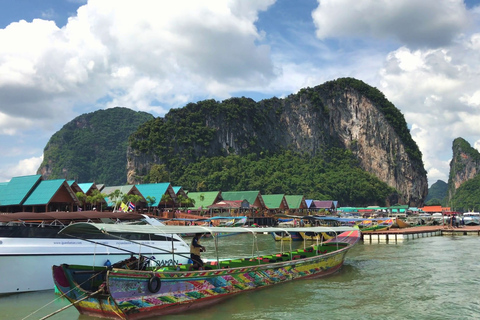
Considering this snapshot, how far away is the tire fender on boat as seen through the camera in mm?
11125

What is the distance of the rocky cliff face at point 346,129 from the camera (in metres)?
138

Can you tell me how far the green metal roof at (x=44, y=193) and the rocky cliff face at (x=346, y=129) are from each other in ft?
300

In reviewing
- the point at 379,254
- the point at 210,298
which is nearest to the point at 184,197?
the point at 379,254

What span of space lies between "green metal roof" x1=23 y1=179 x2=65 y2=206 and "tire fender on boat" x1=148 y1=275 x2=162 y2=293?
104 feet

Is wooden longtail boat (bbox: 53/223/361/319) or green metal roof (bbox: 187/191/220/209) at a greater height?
green metal roof (bbox: 187/191/220/209)

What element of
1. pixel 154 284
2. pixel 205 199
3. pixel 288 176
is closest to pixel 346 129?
pixel 288 176

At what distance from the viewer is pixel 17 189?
134ft

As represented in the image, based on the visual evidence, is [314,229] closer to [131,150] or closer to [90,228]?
[90,228]

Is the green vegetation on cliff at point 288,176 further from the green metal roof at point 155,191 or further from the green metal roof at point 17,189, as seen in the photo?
the green metal roof at point 17,189

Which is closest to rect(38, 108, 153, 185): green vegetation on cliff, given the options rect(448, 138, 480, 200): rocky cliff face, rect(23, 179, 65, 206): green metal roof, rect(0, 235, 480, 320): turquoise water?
rect(23, 179, 65, 206): green metal roof

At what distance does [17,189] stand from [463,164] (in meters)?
193

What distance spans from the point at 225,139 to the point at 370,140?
57.5m

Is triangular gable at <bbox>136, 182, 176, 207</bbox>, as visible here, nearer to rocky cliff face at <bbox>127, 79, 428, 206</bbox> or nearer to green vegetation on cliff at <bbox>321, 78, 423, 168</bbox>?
rocky cliff face at <bbox>127, 79, 428, 206</bbox>

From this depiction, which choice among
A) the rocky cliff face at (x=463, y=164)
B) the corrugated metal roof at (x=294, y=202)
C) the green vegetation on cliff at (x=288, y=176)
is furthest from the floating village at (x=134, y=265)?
the rocky cliff face at (x=463, y=164)
